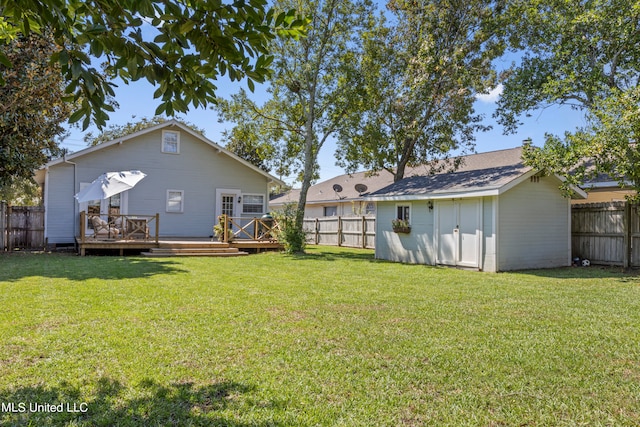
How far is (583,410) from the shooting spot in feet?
9.19

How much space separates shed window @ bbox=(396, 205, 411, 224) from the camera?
43.0 feet

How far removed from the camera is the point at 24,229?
14250 millimetres

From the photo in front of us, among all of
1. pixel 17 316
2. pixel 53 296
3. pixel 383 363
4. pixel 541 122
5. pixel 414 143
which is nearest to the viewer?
pixel 383 363

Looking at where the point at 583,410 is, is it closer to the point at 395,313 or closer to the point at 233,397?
the point at 233,397

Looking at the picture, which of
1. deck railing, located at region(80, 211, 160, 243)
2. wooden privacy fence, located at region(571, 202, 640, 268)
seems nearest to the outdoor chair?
deck railing, located at region(80, 211, 160, 243)


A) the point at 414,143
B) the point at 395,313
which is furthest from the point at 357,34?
the point at 395,313

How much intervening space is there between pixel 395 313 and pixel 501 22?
14229 millimetres

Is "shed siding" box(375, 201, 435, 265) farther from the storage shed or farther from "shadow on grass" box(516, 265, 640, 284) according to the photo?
"shadow on grass" box(516, 265, 640, 284)

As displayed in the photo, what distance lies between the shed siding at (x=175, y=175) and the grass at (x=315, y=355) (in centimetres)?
899

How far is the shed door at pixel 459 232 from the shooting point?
11042 mm

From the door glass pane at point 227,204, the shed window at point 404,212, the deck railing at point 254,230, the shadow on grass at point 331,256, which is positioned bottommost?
the shadow on grass at point 331,256

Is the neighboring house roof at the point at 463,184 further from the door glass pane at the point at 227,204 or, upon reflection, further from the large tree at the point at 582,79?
the door glass pane at the point at 227,204

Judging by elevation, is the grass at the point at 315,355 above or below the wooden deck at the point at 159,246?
below

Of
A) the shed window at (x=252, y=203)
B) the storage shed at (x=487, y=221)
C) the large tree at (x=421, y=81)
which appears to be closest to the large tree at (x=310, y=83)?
the large tree at (x=421, y=81)
